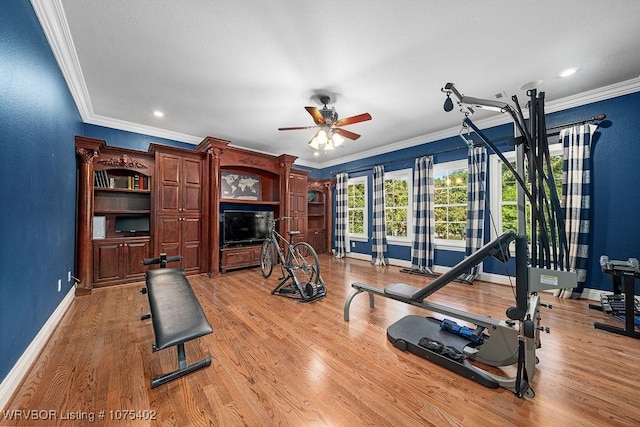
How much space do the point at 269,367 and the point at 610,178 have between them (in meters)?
4.74

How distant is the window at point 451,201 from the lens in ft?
15.1

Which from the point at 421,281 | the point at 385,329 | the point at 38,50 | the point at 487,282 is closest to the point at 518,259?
the point at 385,329

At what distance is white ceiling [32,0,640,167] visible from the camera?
6.30ft

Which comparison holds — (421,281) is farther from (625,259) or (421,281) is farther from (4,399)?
(4,399)

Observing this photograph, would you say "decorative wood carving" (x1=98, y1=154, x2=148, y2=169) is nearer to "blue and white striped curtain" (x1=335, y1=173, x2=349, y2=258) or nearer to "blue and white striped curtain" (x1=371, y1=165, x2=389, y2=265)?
"blue and white striped curtain" (x1=335, y1=173, x2=349, y2=258)

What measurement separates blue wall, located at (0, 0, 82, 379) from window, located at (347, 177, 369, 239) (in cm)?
551

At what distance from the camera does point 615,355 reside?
1.94m

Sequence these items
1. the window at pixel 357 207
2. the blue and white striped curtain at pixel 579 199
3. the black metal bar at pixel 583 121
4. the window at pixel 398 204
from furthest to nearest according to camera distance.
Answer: the window at pixel 357 207
the window at pixel 398 204
the blue and white striped curtain at pixel 579 199
the black metal bar at pixel 583 121

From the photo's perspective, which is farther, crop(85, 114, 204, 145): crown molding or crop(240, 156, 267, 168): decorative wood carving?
crop(240, 156, 267, 168): decorative wood carving

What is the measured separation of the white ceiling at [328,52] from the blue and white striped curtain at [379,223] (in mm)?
2032

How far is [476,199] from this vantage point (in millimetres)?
4125

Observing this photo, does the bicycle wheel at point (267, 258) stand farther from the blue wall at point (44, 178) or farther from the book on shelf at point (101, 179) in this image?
the book on shelf at point (101, 179)

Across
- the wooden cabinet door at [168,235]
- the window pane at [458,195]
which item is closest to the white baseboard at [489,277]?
the window pane at [458,195]

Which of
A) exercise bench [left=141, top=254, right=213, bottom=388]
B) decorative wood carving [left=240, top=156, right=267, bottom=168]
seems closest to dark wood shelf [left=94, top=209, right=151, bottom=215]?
decorative wood carving [left=240, top=156, right=267, bottom=168]
